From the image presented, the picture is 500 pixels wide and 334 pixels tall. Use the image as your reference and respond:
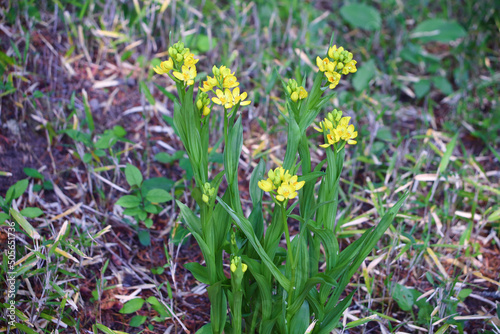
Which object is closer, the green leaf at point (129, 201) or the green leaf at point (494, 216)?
the green leaf at point (129, 201)

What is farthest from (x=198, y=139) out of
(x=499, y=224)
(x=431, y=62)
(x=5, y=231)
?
(x=431, y=62)

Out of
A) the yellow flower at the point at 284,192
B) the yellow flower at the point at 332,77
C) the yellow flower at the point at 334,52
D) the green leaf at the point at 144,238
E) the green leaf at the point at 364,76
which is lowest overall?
the green leaf at the point at 144,238

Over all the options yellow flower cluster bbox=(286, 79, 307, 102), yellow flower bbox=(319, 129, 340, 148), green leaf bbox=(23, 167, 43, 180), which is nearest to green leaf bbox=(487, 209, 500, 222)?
yellow flower bbox=(319, 129, 340, 148)

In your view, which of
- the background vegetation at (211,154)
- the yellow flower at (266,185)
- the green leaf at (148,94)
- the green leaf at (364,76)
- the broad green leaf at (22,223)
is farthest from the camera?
the green leaf at (364,76)

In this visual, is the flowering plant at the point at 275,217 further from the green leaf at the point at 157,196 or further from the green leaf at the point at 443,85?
the green leaf at the point at 443,85

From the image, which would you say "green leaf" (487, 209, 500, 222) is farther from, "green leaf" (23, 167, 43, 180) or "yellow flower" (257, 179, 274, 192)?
"green leaf" (23, 167, 43, 180)

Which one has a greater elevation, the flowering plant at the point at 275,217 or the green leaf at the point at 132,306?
the flowering plant at the point at 275,217

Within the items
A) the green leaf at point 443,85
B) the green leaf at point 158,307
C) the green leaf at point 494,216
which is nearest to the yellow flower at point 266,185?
the green leaf at point 158,307

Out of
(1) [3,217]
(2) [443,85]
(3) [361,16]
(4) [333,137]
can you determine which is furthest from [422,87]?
(1) [3,217]
